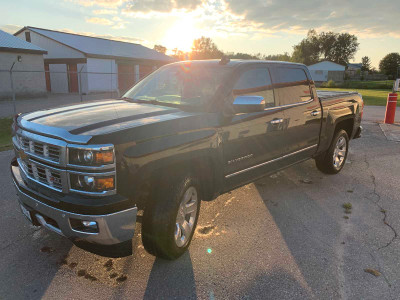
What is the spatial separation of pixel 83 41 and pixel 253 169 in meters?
31.5

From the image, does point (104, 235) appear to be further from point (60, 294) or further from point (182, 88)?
point (182, 88)

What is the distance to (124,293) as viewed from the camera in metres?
2.75

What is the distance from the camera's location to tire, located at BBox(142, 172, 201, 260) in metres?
2.92

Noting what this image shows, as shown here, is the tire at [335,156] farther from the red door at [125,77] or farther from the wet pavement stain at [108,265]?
the red door at [125,77]

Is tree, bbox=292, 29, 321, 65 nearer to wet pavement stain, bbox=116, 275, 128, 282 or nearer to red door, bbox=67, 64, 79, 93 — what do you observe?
red door, bbox=67, 64, 79, 93

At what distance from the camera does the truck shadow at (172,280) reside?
→ 2746mm

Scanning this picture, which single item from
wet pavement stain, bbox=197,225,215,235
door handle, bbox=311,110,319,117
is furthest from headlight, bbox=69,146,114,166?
door handle, bbox=311,110,319,117

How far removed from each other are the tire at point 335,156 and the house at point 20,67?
21267mm

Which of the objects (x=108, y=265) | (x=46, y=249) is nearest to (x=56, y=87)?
(x=46, y=249)

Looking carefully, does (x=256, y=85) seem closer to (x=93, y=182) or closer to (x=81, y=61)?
(x=93, y=182)

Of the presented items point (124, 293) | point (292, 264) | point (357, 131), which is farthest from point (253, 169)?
point (357, 131)

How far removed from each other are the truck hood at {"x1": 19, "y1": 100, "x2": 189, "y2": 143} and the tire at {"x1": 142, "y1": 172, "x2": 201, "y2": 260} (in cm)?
61

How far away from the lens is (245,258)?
3293 millimetres

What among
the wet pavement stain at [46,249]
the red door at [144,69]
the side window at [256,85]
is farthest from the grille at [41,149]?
the red door at [144,69]
